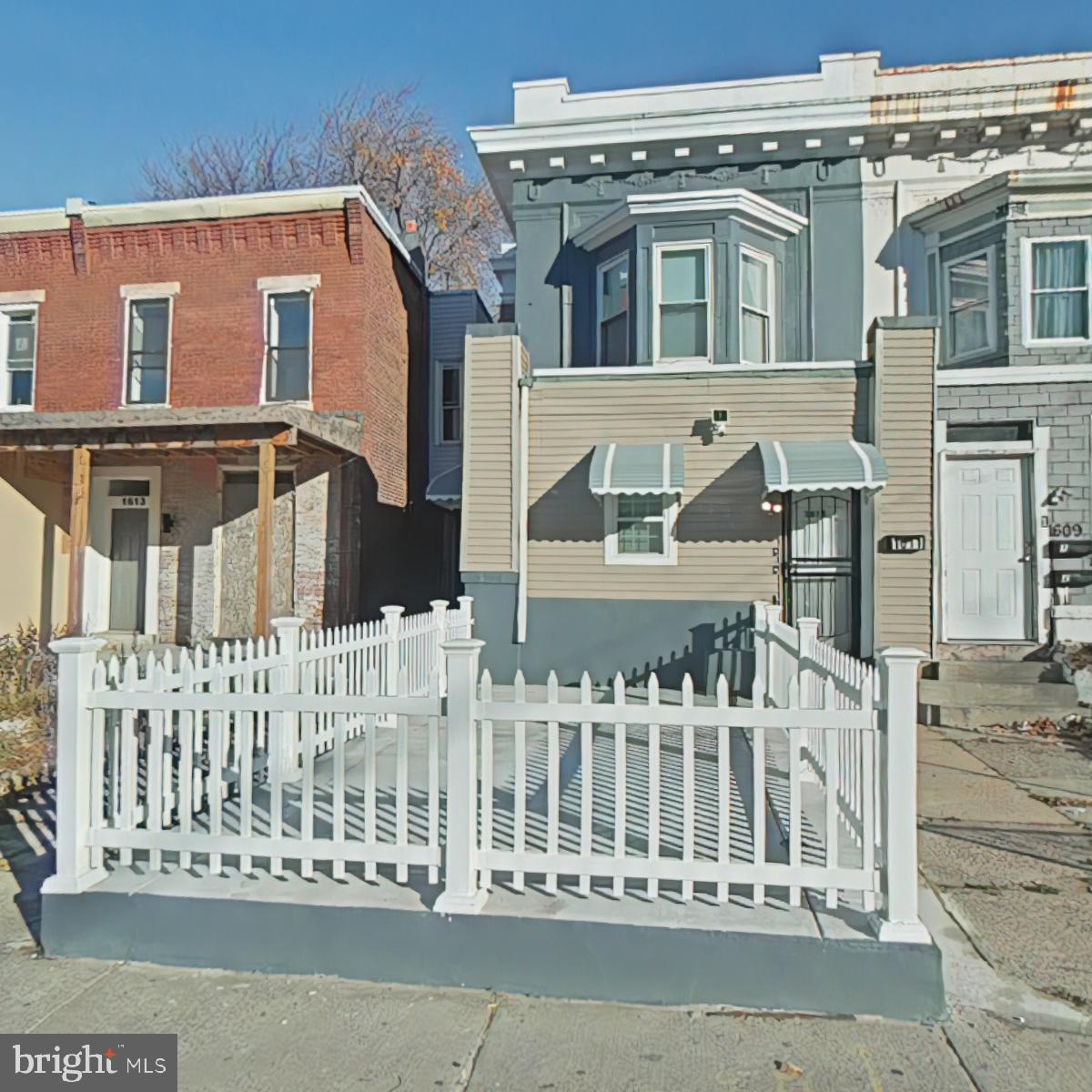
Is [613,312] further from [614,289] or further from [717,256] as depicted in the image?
[717,256]

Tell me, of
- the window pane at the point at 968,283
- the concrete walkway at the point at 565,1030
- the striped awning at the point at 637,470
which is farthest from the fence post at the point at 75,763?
the window pane at the point at 968,283

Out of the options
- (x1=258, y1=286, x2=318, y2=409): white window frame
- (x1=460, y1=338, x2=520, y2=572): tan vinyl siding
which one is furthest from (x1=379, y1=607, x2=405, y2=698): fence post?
(x1=258, y1=286, x2=318, y2=409): white window frame

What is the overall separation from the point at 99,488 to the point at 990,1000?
47.8 feet

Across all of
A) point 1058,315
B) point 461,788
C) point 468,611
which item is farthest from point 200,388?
point 1058,315

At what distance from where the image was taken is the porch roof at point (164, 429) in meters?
11.1

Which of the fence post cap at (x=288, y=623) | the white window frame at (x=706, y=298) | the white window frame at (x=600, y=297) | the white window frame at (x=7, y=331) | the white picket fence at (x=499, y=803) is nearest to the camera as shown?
the white picket fence at (x=499, y=803)

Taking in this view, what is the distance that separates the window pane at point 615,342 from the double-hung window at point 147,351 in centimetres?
761

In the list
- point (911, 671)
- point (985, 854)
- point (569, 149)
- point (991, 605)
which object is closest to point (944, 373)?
point (991, 605)

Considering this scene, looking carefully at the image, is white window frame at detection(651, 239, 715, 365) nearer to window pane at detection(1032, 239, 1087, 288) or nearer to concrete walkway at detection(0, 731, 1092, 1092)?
window pane at detection(1032, 239, 1087, 288)

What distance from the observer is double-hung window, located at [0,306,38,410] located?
14.7 m

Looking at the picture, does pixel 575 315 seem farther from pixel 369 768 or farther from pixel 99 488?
pixel 369 768

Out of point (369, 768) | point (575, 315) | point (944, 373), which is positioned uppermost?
point (575, 315)

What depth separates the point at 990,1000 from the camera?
3.20 m

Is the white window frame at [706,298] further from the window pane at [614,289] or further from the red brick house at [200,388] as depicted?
the red brick house at [200,388]
